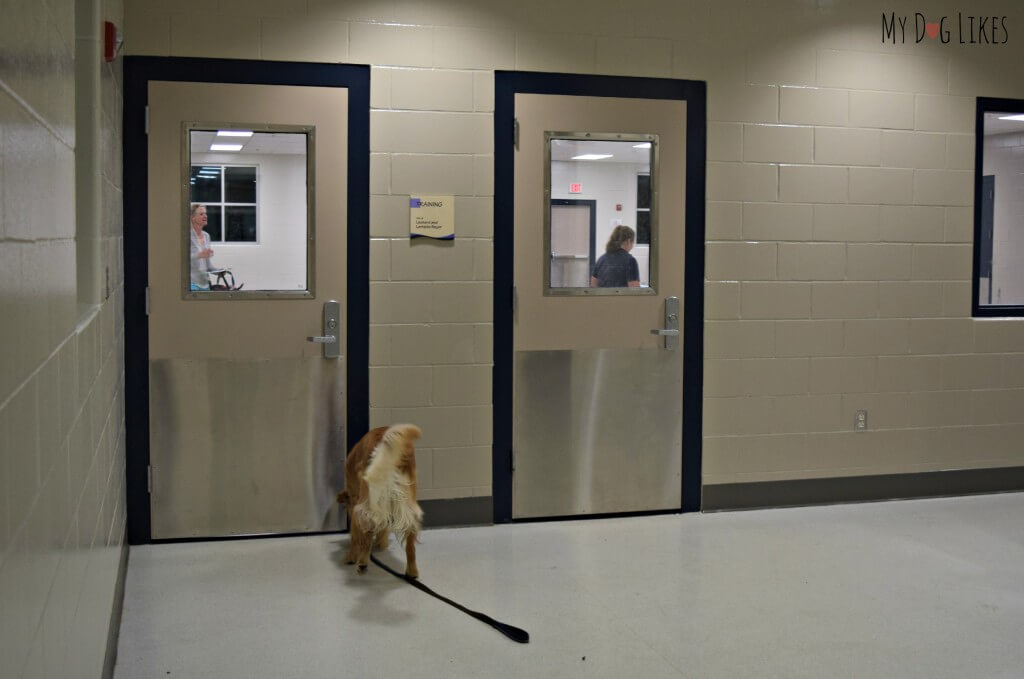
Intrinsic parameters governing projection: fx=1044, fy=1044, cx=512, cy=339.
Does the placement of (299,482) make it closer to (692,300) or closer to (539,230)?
(539,230)

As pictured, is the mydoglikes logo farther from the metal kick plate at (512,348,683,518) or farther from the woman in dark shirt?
the metal kick plate at (512,348,683,518)

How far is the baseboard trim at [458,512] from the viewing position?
16.7ft

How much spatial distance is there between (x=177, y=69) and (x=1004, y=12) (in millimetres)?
4375

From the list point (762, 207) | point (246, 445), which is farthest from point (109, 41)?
point (762, 207)

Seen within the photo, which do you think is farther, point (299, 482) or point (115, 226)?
point (299, 482)

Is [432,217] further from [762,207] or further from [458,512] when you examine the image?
[762,207]

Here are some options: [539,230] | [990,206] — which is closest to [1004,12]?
[990,206]

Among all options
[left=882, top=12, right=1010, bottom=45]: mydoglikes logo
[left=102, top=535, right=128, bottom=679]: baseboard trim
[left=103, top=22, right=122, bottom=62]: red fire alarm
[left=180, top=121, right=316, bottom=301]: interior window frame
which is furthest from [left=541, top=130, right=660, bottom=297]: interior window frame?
[left=102, top=535, right=128, bottom=679]: baseboard trim

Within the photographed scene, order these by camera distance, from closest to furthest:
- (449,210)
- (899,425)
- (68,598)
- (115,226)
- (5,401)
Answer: (5,401) → (68,598) → (115,226) → (449,210) → (899,425)

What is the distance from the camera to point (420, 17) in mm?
4930

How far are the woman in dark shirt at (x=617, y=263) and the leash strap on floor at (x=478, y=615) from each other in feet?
5.77

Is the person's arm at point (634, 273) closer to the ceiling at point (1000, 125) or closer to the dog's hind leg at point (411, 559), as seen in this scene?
the dog's hind leg at point (411, 559)

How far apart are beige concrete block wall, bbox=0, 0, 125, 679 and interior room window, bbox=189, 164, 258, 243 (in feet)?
6.96

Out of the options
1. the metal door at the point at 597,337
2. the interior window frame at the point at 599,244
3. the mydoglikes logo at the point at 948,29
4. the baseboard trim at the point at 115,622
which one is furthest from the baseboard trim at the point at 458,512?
the mydoglikes logo at the point at 948,29
